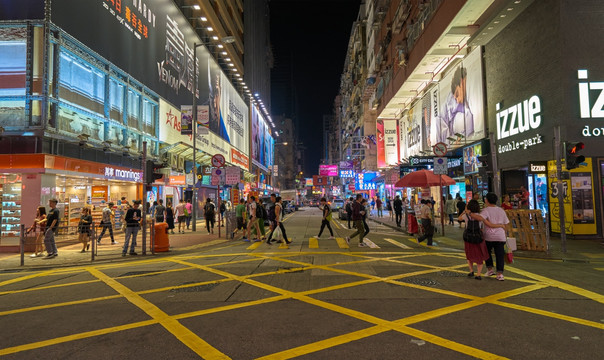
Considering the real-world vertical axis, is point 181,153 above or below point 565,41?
below

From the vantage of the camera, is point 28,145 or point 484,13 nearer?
point 28,145

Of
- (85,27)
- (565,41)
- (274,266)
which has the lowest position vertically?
(274,266)

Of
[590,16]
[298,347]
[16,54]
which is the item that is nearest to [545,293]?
[298,347]

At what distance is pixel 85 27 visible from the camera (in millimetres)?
17156

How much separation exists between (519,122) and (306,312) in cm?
1560

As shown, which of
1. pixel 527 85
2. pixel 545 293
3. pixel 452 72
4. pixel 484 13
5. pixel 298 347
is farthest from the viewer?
pixel 452 72

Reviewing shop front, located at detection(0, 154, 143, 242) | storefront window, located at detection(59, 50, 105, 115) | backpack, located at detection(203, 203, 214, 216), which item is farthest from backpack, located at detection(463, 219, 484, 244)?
storefront window, located at detection(59, 50, 105, 115)

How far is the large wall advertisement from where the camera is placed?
17.2 metres

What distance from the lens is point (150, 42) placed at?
2353 cm

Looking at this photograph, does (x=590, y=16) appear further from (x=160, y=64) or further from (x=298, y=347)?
(x=160, y=64)

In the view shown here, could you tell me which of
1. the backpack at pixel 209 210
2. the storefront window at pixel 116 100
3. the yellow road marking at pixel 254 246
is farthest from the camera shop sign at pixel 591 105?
the storefront window at pixel 116 100

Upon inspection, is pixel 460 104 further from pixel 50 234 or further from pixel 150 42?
pixel 50 234

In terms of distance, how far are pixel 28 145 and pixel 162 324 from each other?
1280cm

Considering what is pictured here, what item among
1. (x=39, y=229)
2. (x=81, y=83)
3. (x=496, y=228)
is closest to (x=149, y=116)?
(x=81, y=83)
